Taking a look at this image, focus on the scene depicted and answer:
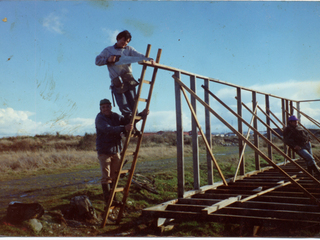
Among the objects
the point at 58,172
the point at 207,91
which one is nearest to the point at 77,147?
the point at 58,172

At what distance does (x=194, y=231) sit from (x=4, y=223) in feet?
10.6

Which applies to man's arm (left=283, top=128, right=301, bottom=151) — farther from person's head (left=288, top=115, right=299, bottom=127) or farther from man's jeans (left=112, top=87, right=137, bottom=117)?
man's jeans (left=112, top=87, right=137, bottom=117)

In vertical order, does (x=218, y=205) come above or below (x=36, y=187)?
above

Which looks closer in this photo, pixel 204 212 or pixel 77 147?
pixel 204 212

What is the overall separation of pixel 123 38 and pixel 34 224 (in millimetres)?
3394

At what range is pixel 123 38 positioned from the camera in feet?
16.2

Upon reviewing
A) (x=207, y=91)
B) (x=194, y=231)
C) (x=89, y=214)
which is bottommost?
(x=194, y=231)

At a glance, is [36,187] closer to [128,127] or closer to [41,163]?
[128,127]

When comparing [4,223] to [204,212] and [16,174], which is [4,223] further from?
[16,174]

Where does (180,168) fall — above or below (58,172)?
above

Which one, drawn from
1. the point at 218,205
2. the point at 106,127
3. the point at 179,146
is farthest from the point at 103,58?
the point at 218,205

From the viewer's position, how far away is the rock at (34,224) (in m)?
4.52

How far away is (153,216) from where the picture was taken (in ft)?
15.4

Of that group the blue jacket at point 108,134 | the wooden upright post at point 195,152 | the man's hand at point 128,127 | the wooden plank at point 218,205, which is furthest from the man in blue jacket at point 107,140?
the wooden plank at point 218,205
